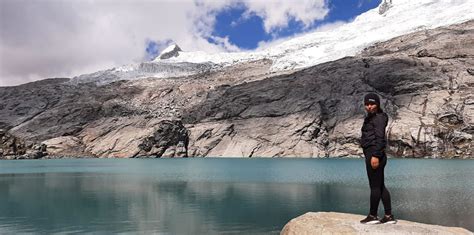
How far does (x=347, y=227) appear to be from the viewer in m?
14.6

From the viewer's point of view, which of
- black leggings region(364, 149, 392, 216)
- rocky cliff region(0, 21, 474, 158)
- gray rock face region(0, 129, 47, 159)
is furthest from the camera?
gray rock face region(0, 129, 47, 159)

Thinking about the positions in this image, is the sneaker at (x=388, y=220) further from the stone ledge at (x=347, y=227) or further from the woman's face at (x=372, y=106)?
the woman's face at (x=372, y=106)

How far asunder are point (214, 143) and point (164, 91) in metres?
51.6

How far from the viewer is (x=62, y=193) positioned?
45.6 meters

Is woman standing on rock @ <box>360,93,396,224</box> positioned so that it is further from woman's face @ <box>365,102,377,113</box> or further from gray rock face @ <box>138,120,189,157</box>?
gray rock face @ <box>138,120,189,157</box>

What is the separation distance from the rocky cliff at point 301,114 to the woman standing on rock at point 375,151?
10393cm

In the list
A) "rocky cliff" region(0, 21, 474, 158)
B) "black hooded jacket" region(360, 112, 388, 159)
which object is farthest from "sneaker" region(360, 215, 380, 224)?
"rocky cliff" region(0, 21, 474, 158)

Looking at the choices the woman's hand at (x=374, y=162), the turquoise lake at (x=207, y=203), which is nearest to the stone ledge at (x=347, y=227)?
the woman's hand at (x=374, y=162)

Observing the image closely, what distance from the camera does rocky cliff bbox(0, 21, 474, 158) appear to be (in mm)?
118562

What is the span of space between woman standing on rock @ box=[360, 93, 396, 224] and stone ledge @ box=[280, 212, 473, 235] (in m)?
0.56

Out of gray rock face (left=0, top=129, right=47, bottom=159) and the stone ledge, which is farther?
gray rock face (left=0, top=129, right=47, bottom=159)

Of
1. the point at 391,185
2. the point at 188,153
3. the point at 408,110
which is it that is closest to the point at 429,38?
the point at 408,110

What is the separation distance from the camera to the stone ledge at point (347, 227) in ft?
46.2

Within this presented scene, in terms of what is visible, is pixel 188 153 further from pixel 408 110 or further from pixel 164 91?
pixel 408 110
